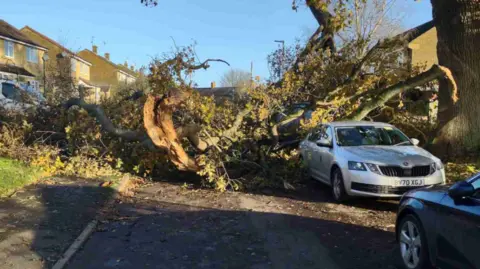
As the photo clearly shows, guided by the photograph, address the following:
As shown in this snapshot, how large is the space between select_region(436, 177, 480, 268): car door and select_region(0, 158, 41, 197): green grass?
24.0 feet

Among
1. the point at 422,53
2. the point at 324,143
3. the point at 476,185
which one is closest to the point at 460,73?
the point at 324,143

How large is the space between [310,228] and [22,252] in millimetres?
3975

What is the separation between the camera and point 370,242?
6.20 metres

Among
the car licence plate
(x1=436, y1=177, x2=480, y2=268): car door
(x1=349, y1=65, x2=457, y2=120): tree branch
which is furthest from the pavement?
(x1=349, y1=65, x2=457, y2=120): tree branch

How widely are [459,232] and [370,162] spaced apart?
4.06 metres

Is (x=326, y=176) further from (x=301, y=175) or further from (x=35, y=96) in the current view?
(x=35, y=96)

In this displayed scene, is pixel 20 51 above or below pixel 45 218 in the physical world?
above

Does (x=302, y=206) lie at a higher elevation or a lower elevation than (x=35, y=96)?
lower

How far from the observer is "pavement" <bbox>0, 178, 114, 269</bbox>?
536 centimetres

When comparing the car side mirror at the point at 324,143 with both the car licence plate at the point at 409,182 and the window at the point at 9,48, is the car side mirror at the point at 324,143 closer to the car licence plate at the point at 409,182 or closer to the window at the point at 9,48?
the car licence plate at the point at 409,182

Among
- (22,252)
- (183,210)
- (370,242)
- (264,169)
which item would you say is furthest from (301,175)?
(22,252)

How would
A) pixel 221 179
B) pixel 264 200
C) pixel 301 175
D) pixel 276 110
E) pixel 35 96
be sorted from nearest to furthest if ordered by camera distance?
pixel 264 200
pixel 221 179
pixel 301 175
pixel 276 110
pixel 35 96

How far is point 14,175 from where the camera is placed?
31.7 feet

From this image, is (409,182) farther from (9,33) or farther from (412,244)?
(9,33)
